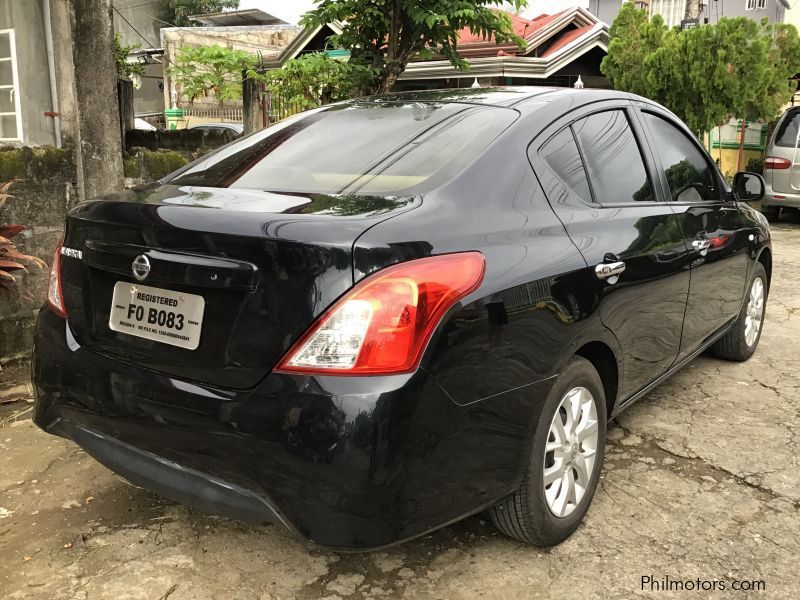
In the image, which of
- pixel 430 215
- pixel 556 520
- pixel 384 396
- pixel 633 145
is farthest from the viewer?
pixel 633 145

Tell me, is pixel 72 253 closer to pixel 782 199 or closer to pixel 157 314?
pixel 157 314

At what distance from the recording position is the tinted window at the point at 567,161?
100.0 inches

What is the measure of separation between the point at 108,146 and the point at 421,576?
341 centimetres

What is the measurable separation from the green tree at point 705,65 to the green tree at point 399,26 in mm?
6620

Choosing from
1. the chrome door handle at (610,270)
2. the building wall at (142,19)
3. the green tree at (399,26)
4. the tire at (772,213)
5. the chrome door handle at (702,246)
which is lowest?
the tire at (772,213)

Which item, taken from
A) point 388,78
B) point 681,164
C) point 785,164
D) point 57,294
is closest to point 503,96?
point 681,164

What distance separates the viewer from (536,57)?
13.8 meters

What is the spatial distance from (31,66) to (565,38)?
10.9 m

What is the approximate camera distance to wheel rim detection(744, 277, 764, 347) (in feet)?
14.7

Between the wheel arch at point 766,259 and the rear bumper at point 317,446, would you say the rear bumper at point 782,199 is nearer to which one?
the wheel arch at point 766,259

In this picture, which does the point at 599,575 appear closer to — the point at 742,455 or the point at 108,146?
the point at 742,455

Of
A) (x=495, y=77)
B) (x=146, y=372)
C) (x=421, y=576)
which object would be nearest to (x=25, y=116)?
(x=146, y=372)

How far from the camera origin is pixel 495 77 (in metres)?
13.5

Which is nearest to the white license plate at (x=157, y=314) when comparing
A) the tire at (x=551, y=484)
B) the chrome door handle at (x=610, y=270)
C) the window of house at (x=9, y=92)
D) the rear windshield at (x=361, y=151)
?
the rear windshield at (x=361, y=151)
